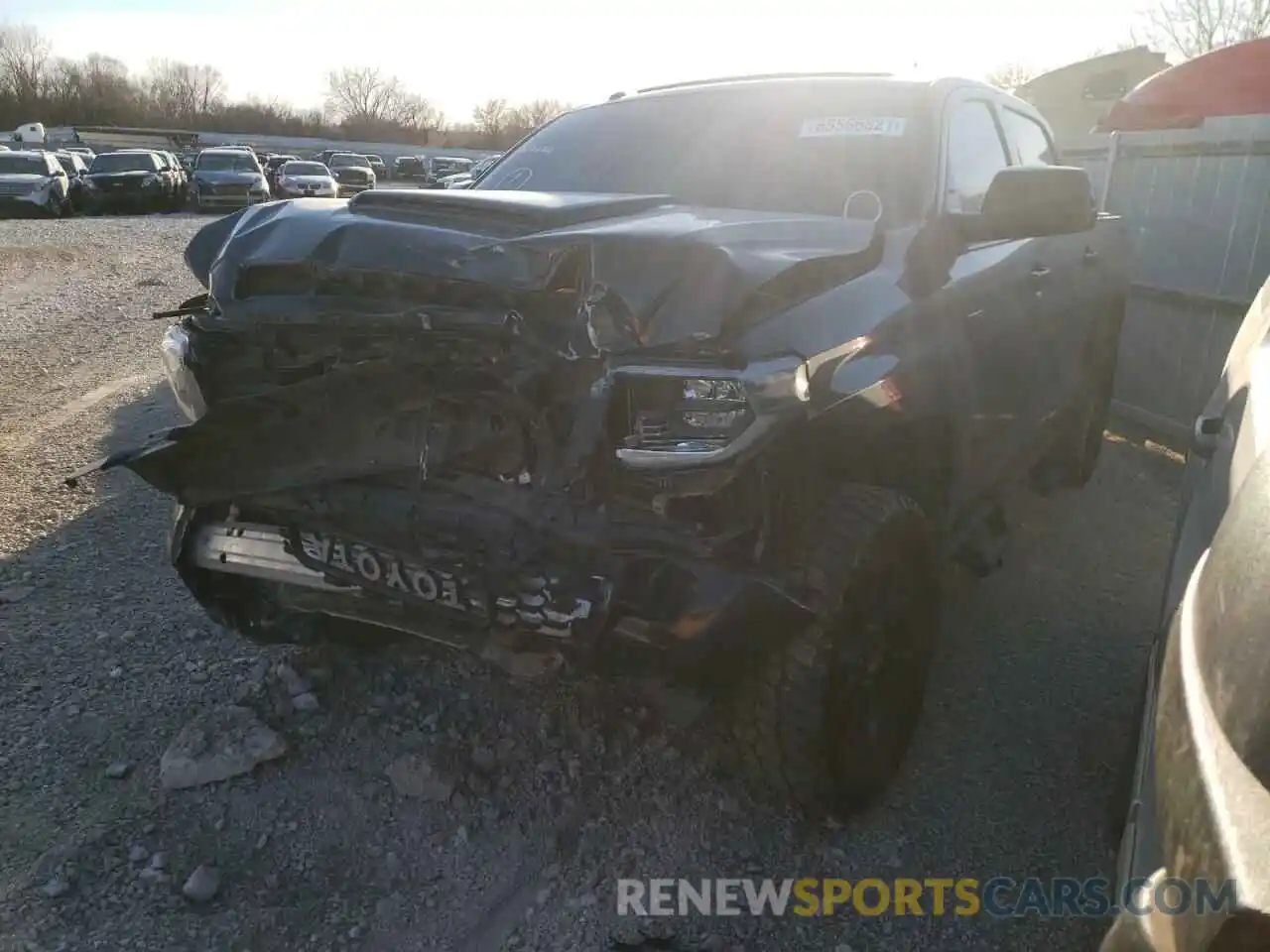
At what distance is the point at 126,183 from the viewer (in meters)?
24.3

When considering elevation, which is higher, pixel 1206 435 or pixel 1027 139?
pixel 1027 139

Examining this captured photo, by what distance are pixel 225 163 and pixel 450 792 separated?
26.6 m

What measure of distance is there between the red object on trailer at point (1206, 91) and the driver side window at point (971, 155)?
6.26 m

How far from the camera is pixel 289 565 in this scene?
259 centimetres

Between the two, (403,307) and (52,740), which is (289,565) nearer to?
(403,307)

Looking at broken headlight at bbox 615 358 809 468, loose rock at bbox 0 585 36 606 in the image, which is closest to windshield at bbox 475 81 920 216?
broken headlight at bbox 615 358 809 468

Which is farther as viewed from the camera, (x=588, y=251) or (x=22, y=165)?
(x=22, y=165)

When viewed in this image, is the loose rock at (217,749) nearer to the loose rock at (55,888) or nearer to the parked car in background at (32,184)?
the loose rock at (55,888)

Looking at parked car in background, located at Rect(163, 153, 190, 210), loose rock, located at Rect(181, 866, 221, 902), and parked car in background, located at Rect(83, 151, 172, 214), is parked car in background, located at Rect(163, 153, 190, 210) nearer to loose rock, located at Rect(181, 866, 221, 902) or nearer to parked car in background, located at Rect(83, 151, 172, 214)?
parked car in background, located at Rect(83, 151, 172, 214)

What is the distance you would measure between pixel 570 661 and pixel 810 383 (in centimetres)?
84

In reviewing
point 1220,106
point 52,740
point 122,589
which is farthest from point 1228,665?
point 1220,106

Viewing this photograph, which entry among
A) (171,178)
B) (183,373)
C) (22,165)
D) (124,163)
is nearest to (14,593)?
(183,373)

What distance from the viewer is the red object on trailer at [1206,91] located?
9242 millimetres

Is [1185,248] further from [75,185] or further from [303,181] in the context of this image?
[75,185]
